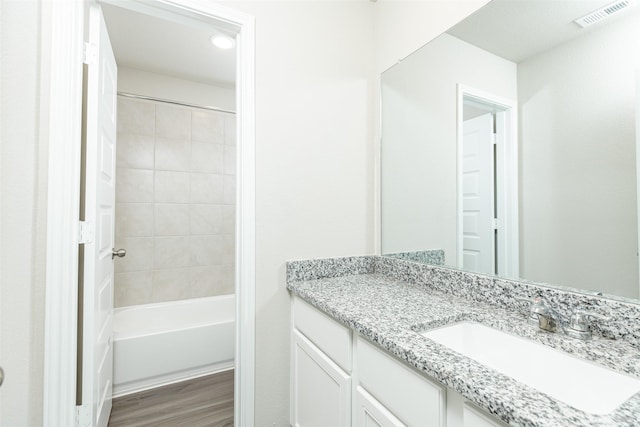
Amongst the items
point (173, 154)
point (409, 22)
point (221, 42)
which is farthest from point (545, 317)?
point (173, 154)

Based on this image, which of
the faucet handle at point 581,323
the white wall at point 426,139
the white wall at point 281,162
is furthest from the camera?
the white wall at point 426,139

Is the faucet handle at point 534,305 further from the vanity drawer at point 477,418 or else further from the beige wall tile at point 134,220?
the beige wall tile at point 134,220

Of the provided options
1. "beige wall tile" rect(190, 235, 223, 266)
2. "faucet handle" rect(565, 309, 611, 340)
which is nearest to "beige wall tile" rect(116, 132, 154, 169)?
"beige wall tile" rect(190, 235, 223, 266)

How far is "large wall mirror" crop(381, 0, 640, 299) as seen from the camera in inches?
32.1

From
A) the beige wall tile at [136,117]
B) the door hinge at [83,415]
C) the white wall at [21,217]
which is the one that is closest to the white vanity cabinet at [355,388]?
the door hinge at [83,415]

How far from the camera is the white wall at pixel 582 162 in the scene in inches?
31.5

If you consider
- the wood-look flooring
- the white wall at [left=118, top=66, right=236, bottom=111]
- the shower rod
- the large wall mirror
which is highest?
the white wall at [left=118, top=66, right=236, bottom=111]

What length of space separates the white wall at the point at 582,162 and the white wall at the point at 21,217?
168 centimetres

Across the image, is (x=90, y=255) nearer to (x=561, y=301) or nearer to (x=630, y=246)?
(x=561, y=301)

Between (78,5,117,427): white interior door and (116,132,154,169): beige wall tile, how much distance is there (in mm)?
1145

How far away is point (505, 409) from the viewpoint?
1.70ft

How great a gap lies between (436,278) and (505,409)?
0.81 metres

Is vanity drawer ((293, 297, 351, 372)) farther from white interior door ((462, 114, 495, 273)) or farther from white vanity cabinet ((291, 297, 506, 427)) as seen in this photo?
white interior door ((462, 114, 495, 273))

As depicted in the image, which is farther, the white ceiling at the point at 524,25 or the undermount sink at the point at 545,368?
the white ceiling at the point at 524,25
